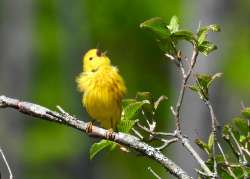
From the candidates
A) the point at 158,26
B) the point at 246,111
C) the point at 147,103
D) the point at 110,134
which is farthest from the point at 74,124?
the point at 246,111

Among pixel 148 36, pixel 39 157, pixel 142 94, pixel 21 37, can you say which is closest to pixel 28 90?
pixel 21 37

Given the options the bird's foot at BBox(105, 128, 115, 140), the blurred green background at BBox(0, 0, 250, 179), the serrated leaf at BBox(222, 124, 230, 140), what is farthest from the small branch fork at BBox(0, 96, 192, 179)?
the blurred green background at BBox(0, 0, 250, 179)

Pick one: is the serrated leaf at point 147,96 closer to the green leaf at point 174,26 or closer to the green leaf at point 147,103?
the green leaf at point 147,103

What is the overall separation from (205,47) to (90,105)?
1.76 m

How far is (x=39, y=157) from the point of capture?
2375 centimetres

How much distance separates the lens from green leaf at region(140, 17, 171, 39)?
157 inches

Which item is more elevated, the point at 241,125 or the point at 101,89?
the point at 101,89

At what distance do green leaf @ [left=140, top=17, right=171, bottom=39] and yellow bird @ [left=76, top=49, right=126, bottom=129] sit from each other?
1.51 m

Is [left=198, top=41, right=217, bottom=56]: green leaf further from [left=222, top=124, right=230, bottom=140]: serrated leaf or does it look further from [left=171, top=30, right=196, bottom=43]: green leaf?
[left=222, top=124, right=230, bottom=140]: serrated leaf

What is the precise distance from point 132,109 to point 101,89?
1426mm

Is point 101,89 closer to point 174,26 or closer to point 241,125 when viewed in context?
point 241,125

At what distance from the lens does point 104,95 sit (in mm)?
5703

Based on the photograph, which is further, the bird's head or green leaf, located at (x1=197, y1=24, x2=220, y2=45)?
the bird's head

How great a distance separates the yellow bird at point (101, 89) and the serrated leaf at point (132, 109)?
115 centimetres
